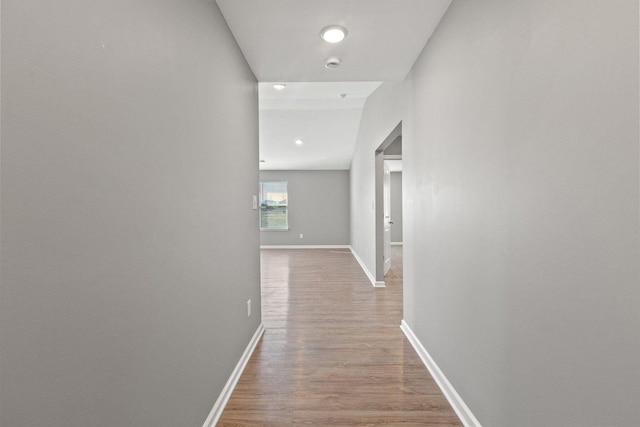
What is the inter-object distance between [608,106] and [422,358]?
202 cm

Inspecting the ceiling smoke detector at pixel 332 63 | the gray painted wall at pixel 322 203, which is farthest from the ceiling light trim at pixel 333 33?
the gray painted wall at pixel 322 203

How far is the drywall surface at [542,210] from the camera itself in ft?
2.54

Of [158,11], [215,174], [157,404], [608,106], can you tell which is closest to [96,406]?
[157,404]

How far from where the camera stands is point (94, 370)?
797 millimetres

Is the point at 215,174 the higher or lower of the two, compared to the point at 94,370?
higher

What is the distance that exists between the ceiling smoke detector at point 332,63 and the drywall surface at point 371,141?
0.74 m

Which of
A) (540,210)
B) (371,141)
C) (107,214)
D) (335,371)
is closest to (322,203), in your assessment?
(371,141)

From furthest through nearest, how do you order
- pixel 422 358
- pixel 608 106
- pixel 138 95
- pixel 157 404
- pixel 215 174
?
pixel 422 358, pixel 215 174, pixel 157 404, pixel 138 95, pixel 608 106

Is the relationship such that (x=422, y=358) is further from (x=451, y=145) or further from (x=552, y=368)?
(x=451, y=145)

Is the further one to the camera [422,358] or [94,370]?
[422,358]

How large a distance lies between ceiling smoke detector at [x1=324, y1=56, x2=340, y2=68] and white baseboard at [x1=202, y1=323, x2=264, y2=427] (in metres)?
2.34

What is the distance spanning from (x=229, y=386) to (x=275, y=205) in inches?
270

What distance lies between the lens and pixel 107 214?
0.84 meters

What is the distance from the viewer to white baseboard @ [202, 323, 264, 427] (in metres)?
1.59
